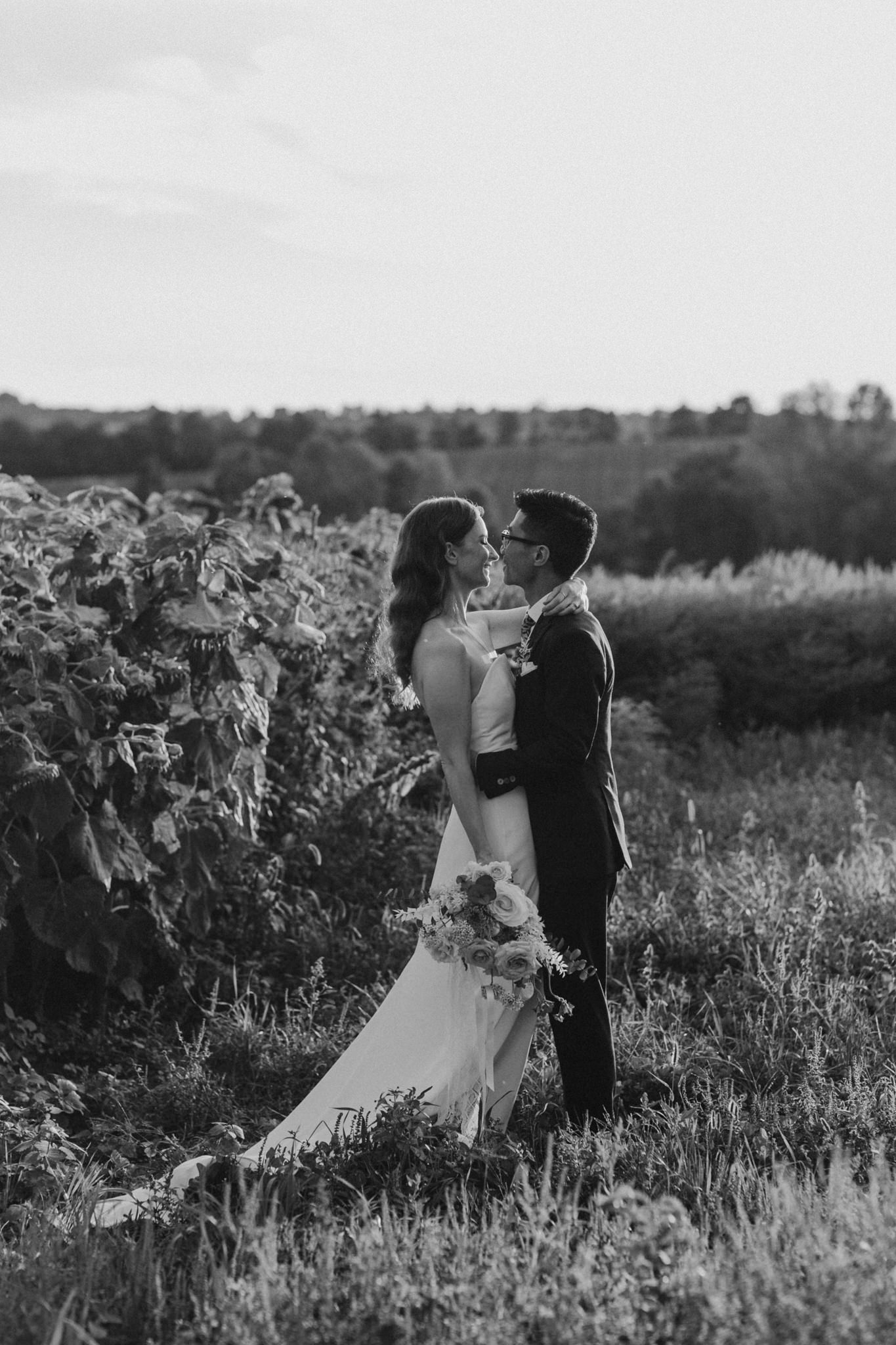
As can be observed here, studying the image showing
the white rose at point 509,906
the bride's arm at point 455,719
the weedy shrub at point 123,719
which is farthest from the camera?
the weedy shrub at point 123,719

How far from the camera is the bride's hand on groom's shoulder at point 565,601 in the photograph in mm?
4047

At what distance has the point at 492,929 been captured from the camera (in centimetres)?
389

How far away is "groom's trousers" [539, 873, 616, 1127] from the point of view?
4.14 metres

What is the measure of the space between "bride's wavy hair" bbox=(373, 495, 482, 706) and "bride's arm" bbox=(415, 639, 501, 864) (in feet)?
0.43

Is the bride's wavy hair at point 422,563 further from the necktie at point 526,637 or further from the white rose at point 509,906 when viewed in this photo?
the white rose at point 509,906

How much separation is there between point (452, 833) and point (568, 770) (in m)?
0.45

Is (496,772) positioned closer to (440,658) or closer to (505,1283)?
(440,658)

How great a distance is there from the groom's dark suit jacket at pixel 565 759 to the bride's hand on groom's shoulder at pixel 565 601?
0.02 meters

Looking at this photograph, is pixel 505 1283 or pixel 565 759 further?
pixel 565 759

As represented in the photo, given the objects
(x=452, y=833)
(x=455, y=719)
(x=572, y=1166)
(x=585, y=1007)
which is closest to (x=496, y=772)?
(x=455, y=719)

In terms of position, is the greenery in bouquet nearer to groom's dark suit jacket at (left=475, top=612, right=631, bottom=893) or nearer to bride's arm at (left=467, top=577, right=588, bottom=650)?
groom's dark suit jacket at (left=475, top=612, right=631, bottom=893)

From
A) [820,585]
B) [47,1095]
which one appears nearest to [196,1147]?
[47,1095]

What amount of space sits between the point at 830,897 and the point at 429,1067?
282 cm

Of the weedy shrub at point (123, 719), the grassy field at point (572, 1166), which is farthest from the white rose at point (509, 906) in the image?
the weedy shrub at point (123, 719)
